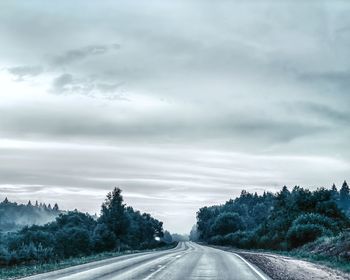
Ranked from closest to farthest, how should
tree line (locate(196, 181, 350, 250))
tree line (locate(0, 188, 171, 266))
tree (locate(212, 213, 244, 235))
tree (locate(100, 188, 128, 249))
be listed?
tree line (locate(196, 181, 350, 250)), tree line (locate(0, 188, 171, 266)), tree (locate(100, 188, 128, 249)), tree (locate(212, 213, 244, 235))

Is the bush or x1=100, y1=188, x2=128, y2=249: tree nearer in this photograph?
the bush

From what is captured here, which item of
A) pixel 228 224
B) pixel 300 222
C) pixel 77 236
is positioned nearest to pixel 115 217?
pixel 77 236

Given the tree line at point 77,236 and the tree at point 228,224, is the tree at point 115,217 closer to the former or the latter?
the tree line at point 77,236

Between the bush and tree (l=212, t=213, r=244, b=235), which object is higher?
tree (l=212, t=213, r=244, b=235)

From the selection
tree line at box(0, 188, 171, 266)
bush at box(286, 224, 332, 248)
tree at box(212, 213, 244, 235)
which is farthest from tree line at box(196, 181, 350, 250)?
tree at box(212, 213, 244, 235)

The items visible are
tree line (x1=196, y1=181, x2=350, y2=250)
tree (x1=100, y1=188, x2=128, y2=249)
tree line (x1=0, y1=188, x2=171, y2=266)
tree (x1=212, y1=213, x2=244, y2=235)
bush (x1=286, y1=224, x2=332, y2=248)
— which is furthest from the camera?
tree (x1=212, y1=213, x2=244, y2=235)

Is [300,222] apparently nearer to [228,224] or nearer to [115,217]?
[115,217]

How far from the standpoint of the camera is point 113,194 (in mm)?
112688

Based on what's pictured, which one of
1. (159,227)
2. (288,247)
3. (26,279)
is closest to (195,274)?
(26,279)

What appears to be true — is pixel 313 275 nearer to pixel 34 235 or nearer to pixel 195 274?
pixel 195 274

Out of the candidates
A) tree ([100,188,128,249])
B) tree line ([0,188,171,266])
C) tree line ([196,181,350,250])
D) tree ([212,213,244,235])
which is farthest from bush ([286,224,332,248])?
tree ([212,213,244,235])

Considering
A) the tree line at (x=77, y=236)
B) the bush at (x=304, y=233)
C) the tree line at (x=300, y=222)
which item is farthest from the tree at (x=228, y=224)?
the bush at (x=304, y=233)

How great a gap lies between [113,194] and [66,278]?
94.8 meters

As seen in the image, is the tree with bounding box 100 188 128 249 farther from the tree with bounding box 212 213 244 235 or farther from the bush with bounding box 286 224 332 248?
the bush with bounding box 286 224 332 248
